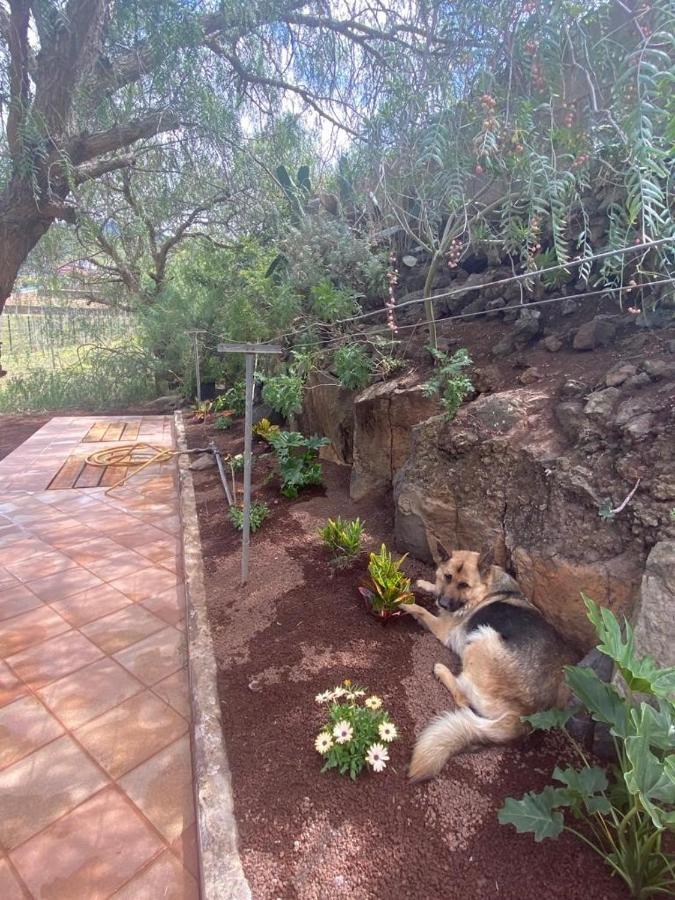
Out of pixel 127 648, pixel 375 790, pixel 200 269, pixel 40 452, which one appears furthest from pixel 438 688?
pixel 200 269

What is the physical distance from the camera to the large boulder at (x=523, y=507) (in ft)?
6.60

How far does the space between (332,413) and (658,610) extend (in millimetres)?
3390

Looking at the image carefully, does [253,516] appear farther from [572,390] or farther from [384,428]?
[572,390]

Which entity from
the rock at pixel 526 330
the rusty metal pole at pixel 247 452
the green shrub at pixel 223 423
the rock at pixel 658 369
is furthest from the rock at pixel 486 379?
the green shrub at pixel 223 423

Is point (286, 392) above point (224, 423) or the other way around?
above

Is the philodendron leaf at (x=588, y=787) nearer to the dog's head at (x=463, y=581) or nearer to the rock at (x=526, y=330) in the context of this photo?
the dog's head at (x=463, y=581)

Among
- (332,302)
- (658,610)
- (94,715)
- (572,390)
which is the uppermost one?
(332,302)

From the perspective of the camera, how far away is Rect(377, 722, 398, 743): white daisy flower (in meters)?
1.73

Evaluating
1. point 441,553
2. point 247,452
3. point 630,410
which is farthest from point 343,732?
point 630,410

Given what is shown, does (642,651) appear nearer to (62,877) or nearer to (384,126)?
(62,877)

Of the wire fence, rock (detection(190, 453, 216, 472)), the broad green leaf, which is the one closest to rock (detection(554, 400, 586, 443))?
the broad green leaf

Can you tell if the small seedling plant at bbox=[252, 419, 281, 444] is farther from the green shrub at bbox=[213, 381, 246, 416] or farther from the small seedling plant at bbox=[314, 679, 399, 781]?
the small seedling plant at bbox=[314, 679, 399, 781]

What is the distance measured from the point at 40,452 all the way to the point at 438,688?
6073 millimetres

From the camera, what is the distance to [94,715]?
6.55 feet
